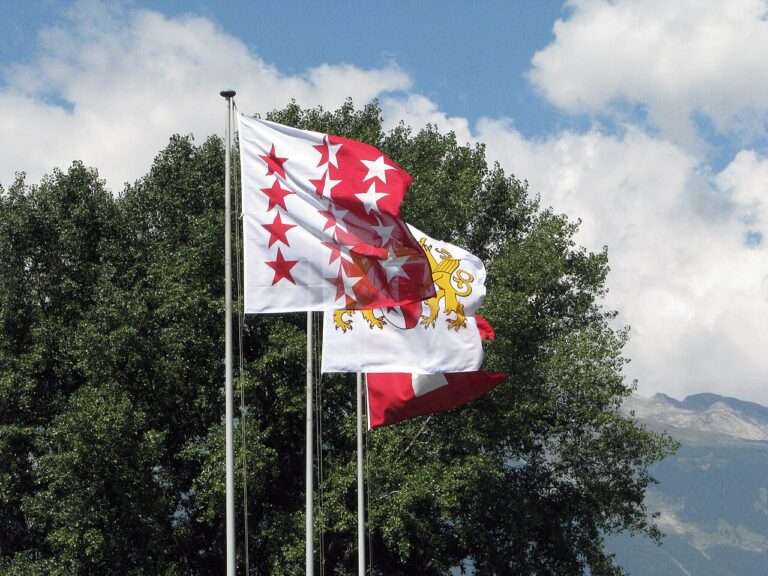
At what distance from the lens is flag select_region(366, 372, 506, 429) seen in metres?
26.5

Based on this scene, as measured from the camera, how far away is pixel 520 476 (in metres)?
46.4

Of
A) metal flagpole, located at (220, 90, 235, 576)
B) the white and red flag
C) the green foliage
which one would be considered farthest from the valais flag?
the green foliage

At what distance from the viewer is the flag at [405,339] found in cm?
2400

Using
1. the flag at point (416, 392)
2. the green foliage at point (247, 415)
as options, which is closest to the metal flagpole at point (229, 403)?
the flag at point (416, 392)

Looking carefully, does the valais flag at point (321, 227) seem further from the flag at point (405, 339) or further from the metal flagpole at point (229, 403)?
the flag at point (405, 339)

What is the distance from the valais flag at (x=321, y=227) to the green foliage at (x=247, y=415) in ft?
60.1

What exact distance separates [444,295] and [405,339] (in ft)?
7.23

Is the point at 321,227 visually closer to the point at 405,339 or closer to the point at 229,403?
the point at 229,403

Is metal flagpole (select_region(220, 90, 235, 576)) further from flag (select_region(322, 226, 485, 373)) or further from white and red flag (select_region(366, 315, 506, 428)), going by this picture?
white and red flag (select_region(366, 315, 506, 428))

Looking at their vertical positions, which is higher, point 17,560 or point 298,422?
point 298,422

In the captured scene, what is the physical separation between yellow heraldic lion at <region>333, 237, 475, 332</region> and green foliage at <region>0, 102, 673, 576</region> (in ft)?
38.7

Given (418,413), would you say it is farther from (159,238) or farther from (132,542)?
(159,238)

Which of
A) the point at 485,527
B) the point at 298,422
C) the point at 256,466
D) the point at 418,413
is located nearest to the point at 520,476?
the point at 485,527

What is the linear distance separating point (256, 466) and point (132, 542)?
5.44 metres
